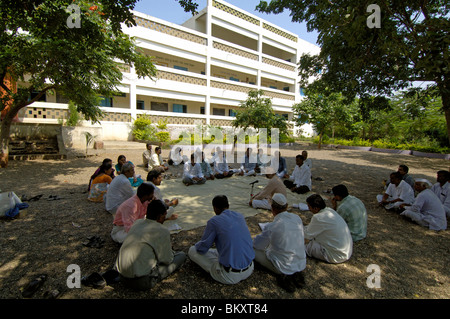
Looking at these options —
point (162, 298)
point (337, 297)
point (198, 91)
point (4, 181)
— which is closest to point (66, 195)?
point (4, 181)

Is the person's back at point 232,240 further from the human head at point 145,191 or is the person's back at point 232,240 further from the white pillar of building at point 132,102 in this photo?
the white pillar of building at point 132,102

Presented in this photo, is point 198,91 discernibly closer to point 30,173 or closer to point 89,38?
point 30,173

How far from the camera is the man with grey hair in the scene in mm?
4230

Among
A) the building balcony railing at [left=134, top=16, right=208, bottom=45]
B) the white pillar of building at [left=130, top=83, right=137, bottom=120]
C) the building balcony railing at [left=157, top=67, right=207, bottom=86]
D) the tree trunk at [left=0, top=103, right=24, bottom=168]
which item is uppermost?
the building balcony railing at [left=134, top=16, right=208, bottom=45]

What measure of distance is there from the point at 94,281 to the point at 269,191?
11.6ft

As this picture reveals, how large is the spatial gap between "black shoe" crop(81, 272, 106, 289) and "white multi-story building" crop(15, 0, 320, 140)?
1468 cm

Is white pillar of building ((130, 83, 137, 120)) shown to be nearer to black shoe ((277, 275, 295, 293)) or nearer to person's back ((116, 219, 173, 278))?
person's back ((116, 219, 173, 278))

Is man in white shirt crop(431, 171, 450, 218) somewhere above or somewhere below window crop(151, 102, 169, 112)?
below

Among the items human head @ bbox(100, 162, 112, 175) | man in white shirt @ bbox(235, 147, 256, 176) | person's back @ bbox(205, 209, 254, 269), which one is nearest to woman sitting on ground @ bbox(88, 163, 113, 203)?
human head @ bbox(100, 162, 112, 175)

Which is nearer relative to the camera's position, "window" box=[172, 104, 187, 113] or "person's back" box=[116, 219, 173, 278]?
"person's back" box=[116, 219, 173, 278]

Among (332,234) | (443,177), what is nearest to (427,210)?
(443,177)

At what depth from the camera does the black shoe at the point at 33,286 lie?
2410 millimetres

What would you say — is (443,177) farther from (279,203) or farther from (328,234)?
(279,203)

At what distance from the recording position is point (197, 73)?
22188 mm
